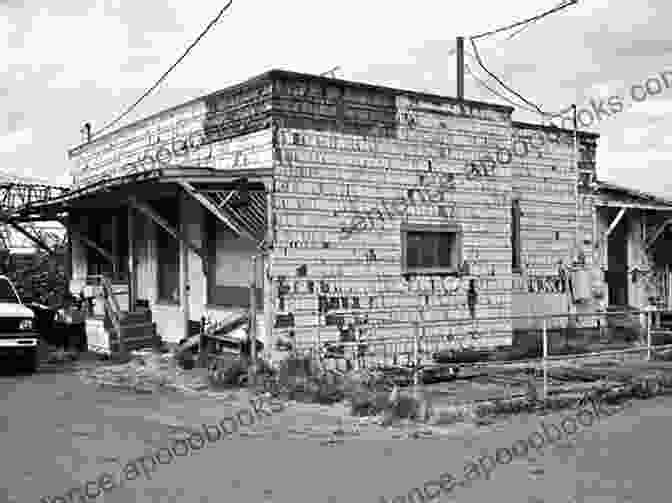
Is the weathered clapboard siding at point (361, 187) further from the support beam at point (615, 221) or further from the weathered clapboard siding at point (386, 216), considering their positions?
the support beam at point (615, 221)

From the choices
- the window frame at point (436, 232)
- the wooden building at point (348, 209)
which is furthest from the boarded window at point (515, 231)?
the window frame at point (436, 232)

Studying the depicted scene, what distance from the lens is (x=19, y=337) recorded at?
47.0ft

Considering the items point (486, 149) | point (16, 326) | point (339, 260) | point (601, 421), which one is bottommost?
point (601, 421)

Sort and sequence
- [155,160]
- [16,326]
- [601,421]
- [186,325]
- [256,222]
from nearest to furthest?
[601,421], [256,222], [16,326], [186,325], [155,160]

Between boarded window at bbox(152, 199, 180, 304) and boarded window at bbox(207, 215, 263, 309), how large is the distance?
1570 mm

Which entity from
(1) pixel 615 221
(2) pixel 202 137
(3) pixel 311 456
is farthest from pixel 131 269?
(1) pixel 615 221

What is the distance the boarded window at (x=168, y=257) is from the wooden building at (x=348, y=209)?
0.04m

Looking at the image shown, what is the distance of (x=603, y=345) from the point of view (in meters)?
17.1

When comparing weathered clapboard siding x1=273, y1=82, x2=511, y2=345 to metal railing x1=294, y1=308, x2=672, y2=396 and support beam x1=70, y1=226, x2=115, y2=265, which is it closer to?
metal railing x1=294, y1=308, x2=672, y2=396

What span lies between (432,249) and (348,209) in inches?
80.4

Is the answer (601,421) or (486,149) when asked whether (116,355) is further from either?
(601,421)

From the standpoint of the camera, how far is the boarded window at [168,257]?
1642 centimetres

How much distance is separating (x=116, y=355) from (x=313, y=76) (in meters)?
6.88

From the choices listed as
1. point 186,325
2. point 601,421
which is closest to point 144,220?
point 186,325
